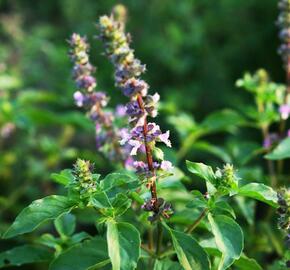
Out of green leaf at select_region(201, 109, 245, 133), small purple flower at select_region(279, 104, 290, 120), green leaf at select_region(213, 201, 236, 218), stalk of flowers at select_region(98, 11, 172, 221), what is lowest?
green leaf at select_region(213, 201, 236, 218)

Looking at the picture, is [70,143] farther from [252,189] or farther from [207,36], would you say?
[252,189]

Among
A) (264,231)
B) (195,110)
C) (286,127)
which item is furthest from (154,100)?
(195,110)

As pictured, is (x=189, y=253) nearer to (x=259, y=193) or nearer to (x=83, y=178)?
(x=259, y=193)

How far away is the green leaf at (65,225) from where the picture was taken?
2508 mm

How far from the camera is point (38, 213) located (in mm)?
1987

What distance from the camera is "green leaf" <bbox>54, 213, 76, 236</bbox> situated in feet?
8.23

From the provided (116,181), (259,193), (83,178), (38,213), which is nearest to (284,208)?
(259,193)

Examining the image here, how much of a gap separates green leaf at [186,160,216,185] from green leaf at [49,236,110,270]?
1.59ft

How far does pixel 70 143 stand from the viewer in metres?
5.69

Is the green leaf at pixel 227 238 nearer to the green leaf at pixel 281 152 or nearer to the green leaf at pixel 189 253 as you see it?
the green leaf at pixel 189 253

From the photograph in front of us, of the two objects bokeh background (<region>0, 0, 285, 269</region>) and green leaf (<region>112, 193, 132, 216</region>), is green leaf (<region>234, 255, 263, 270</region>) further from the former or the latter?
bokeh background (<region>0, 0, 285, 269</region>)

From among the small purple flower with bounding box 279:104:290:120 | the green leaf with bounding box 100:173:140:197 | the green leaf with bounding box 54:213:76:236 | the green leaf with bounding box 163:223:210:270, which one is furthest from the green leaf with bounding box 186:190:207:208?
the small purple flower with bounding box 279:104:290:120

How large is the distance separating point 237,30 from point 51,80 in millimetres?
2179

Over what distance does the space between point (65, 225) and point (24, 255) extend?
0.77 ft
